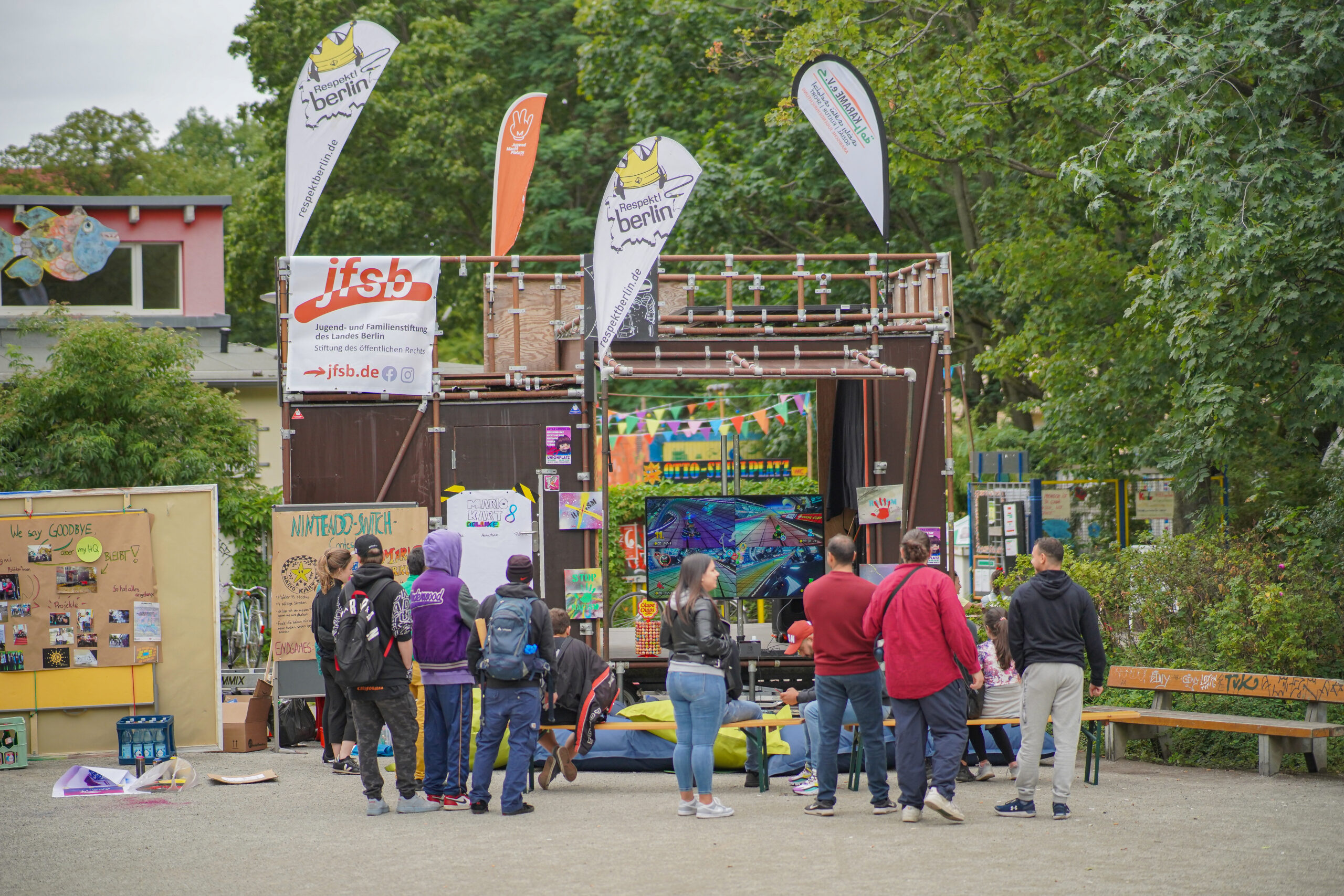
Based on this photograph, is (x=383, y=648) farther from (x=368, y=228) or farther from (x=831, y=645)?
(x=368, y=228)

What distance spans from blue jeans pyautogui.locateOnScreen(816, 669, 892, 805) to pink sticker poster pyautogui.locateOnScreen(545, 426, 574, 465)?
5.76 meters

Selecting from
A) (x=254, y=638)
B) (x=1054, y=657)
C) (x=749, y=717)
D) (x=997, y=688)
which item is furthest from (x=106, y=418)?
(x=1054, y=657)

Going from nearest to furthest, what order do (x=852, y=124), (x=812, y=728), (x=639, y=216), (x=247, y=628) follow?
(x=812, y=728) < (x=639, y=216) < (x=852, y=124) < (x=247, y=628)

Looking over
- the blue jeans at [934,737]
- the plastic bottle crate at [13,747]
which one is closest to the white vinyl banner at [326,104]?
the plastic bottle crate at [13,747]

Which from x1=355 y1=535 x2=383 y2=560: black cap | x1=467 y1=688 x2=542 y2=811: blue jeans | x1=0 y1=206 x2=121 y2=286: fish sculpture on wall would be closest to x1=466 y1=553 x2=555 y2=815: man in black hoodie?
x1=467 y1=688 x2=542 y2=811: blue jeans

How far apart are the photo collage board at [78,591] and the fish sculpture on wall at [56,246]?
13823 millimetres

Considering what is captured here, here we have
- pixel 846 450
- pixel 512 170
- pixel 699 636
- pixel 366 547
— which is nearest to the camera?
pixel 699 636

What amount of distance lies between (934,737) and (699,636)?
58.3 inches

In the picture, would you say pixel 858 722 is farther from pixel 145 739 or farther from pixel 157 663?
pixel 157 663

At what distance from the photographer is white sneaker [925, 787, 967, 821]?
297 inches

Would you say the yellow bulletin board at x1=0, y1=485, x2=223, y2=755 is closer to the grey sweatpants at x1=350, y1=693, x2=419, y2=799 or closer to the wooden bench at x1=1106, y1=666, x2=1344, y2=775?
→ the grey sweatpants at x1=350, y1=693, x2=419, y2=799

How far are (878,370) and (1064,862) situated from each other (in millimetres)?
6507

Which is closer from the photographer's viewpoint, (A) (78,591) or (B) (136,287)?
(A) (78,591)

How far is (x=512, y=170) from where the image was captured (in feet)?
48.9
